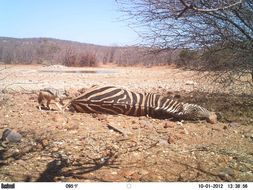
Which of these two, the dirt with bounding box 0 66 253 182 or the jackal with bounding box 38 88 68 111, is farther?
the jackal with bounding box 38 88 68 111

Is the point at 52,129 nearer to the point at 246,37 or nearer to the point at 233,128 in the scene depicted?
the point at 233,128

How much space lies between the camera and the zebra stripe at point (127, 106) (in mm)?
4770

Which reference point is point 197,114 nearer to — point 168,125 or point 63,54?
point 168,125

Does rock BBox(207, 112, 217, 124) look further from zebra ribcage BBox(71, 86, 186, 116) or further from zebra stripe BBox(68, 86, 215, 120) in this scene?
zebra ribcage BBox(71, 86, 186, 116)

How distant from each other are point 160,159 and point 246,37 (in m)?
2.95

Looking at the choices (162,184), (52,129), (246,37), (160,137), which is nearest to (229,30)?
(246,37)

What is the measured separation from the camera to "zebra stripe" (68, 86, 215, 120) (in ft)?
15.6

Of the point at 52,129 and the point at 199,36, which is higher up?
the point at 199,36

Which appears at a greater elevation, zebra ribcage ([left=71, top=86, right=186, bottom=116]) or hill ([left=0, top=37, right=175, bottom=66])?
hill ([left=0, top=37, right=175, bottom=66])

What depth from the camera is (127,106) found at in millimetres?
4820

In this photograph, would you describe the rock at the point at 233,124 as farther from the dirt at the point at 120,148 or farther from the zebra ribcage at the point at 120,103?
the zebra ribcage at the point at 120,103

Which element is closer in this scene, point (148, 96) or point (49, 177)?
point (49, 177)

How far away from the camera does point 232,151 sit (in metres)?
3.65

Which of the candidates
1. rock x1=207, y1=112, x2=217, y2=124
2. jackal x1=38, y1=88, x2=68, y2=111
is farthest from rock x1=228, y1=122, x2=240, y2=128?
jackal x1=38, y1=88, x2=68, y2=111
